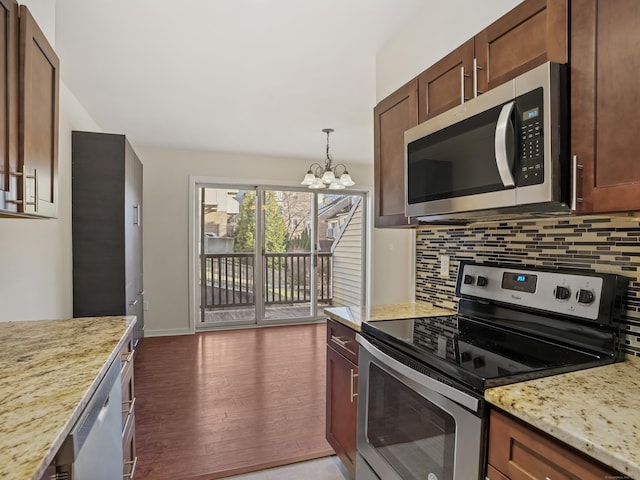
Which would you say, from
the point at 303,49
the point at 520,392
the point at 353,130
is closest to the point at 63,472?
the point at 520,392

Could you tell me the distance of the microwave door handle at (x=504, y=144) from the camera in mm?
1157

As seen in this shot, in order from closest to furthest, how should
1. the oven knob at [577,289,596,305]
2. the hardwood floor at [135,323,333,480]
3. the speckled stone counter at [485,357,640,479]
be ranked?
the speckled stone counter at [485,357,640,479] < the oven knob at [577,289,596,305] < the hardwood floor at [135,323,333,480]

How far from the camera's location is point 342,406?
6.32 ft

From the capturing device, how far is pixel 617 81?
98 cm

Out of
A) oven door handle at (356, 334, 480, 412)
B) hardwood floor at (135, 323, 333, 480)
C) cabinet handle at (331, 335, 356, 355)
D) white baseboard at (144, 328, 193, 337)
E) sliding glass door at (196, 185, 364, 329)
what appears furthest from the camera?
sliding glass door at (196, 185, 364, 329)

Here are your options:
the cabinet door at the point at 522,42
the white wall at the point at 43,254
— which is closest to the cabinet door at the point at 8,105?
the white wall at the point at 43,254

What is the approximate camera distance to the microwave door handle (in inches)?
45.6

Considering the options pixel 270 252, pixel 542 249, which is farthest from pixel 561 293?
pixel 270 252

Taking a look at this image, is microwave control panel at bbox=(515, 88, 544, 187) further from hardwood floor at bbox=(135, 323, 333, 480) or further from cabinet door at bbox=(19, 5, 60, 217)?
hardwood floor at bbox=(135, 323, 333, 480)

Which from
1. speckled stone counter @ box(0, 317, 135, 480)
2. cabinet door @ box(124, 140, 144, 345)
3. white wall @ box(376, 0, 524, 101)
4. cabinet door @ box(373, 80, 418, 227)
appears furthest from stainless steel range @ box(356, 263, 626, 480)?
cabinet door @ box(124, 140, 144, 345)

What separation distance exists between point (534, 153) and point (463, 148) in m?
0.33

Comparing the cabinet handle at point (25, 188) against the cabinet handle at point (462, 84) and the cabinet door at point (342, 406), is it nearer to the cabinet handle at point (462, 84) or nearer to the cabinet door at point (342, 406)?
the cabinet door at point (342, 406)

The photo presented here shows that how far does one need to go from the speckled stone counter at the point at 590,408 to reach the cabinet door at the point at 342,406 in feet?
3.00

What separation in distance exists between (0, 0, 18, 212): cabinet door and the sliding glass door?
12.7 feet
